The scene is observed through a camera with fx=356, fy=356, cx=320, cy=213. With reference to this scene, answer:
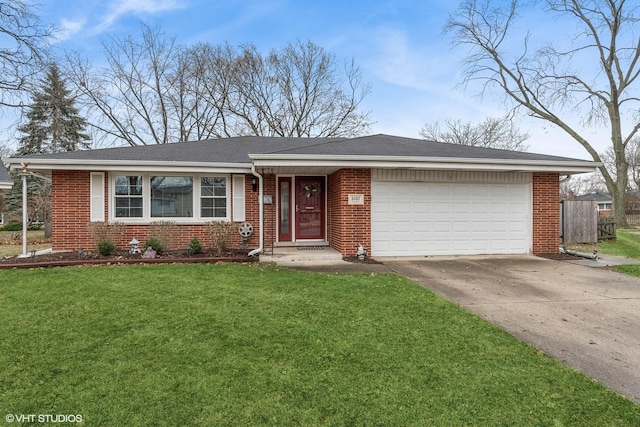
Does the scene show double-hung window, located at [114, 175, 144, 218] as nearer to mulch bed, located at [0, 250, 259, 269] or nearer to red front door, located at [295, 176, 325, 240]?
mulch bed, located at [0, 250, 259, 269]

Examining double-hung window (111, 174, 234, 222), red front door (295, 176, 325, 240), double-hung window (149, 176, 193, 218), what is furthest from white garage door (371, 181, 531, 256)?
double-hung window (149, 176, 193, 218)

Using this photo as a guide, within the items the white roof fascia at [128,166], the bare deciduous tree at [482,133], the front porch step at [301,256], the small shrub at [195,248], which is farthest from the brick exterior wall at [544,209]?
the bare deciduous tree at [482,133]

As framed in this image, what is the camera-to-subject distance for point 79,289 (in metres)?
5.45

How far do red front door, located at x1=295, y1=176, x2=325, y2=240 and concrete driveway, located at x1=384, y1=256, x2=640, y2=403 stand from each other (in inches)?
109

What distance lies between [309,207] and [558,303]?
21.9 feet

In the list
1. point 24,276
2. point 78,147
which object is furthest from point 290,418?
point 78,147

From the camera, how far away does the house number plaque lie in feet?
28.3

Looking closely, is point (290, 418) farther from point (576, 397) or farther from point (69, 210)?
point (69, 210)

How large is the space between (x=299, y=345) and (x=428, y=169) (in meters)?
6.53

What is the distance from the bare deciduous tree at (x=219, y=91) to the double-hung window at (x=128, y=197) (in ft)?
54.0

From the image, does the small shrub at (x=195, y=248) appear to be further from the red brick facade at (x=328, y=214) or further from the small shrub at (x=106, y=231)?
the small shrub at (x=106, y=231)

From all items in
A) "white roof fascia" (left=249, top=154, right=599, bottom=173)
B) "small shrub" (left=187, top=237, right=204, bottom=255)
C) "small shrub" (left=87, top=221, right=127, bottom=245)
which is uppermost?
"white roof fascia" (left=249, top=154, right=599, bottom=173)

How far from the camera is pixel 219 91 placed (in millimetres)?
24938

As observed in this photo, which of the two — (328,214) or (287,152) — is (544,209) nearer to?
(328,214)
